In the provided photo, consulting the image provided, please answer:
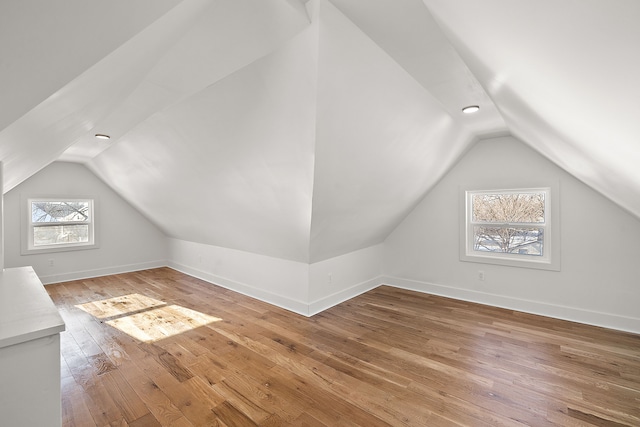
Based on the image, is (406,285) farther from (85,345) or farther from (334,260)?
(85,345)

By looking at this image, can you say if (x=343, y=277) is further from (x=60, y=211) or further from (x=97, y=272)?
(x=60, y=211)

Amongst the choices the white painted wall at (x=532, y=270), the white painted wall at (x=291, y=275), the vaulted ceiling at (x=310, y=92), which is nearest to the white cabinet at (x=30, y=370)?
the vaulted ceiling at (x=310, y=92)

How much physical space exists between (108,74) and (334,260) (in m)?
3.06

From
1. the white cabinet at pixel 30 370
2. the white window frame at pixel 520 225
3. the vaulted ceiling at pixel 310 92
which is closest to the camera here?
the vaulted ceiling at pixel 310 92

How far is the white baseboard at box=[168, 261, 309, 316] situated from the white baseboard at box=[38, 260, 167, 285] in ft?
2.40

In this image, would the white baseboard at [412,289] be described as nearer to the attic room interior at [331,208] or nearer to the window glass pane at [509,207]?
the attic room interior at [331,208]

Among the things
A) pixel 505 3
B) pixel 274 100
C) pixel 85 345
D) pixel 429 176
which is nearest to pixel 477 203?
pixel 429 176

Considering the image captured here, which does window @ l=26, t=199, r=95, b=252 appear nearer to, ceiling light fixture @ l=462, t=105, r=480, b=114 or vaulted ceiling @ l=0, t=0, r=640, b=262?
vaulted ceiling @ l=0, t=0, r=640, b=262

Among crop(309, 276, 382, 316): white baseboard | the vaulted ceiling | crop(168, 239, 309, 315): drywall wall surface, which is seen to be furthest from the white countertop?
crop(309, 276, 382, 316): white baseboard

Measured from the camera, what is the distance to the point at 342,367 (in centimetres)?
230

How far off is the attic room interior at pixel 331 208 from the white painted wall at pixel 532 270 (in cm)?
2

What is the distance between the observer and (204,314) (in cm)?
338

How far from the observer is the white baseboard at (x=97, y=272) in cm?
472

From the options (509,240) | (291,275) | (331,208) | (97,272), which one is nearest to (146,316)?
(291,275)
